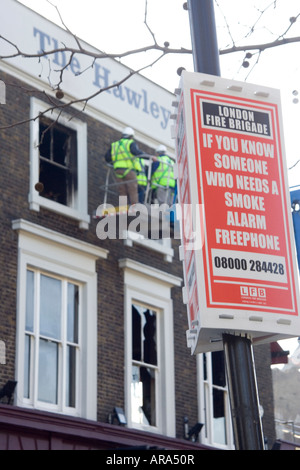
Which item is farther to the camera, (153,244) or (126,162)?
(153,244)

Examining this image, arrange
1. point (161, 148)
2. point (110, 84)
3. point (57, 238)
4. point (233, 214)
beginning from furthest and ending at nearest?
point (110, 84)
point (161, 148)
point (57, 238)
point (233, 214)

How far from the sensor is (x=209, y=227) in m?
4.53

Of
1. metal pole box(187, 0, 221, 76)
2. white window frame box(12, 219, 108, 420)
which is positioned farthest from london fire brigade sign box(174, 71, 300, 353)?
white window frame box(12, 219, 108, 420)

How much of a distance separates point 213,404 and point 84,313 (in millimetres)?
4142

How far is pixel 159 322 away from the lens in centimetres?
1842

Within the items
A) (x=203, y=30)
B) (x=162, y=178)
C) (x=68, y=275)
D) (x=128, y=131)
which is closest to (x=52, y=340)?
(x=68, y=275)

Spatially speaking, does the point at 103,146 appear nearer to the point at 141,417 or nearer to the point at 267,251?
the point at 141,417

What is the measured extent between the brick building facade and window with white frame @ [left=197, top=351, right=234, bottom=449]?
0.03 m

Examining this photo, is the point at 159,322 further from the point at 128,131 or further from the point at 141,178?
the point at 128,131

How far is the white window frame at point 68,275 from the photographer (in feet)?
49.8

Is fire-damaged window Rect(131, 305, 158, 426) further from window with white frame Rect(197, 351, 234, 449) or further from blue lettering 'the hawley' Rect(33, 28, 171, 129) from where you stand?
blue lettering 'the hawley' Rect(33, 28, 171, 129)

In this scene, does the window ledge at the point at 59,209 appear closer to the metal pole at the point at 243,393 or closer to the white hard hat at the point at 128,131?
the white hard hat at the point at 128,131

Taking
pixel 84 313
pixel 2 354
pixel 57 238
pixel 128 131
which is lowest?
pixel 2 354

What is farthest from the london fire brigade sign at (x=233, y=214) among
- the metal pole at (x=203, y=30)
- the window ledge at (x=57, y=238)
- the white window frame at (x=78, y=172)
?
the white window frame at (x=78, y=172)
